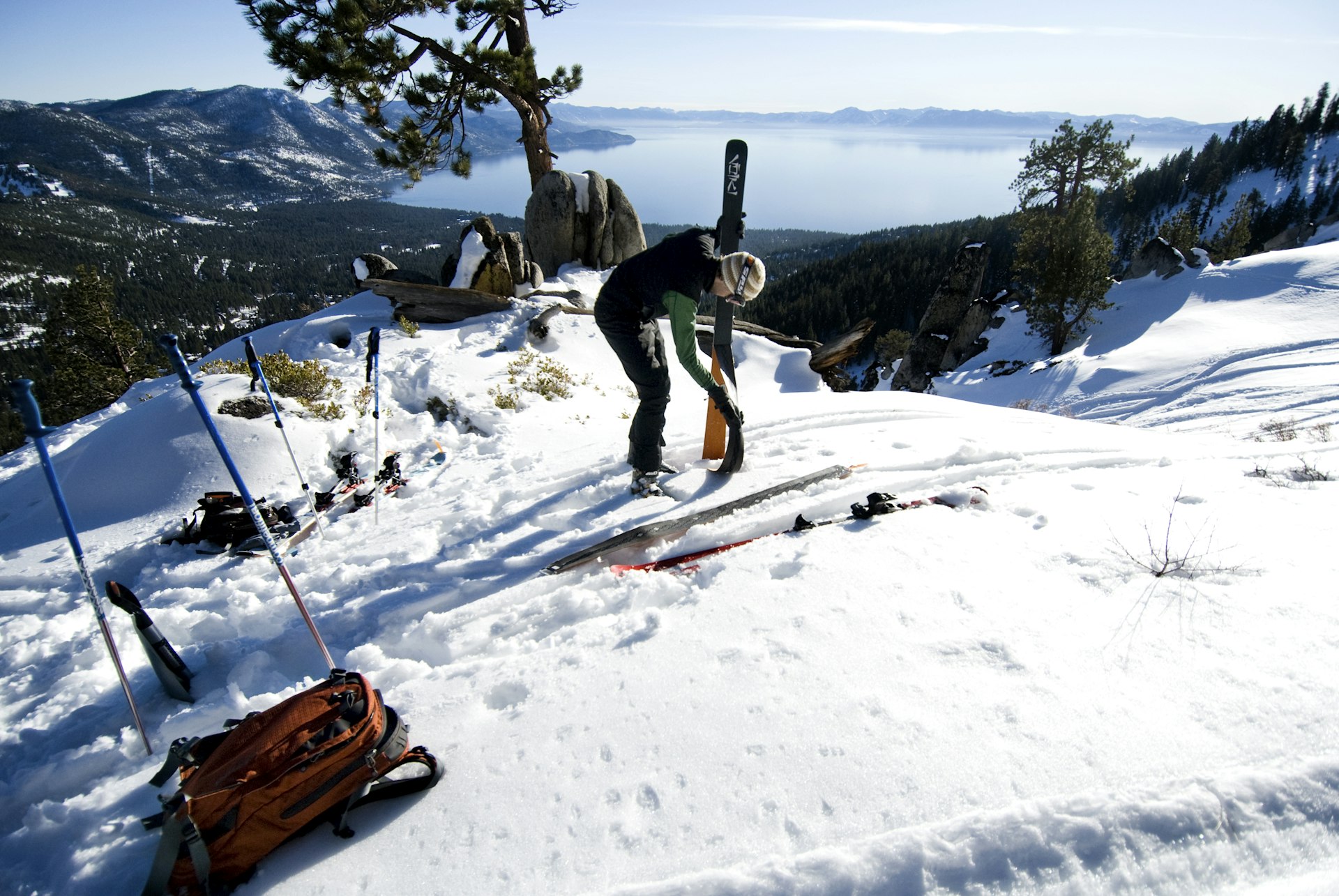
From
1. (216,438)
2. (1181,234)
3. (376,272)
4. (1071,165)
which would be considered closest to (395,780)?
(216,438)

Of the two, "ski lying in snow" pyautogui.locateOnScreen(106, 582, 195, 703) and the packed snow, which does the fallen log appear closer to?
the packed snow

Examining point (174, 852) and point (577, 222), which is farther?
point (577, 222)

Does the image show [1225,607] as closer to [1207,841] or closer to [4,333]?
[1207,841]

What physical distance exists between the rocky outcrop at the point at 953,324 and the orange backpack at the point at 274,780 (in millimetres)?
34544

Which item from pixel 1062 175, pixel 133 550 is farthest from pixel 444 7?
pixel 1062 175

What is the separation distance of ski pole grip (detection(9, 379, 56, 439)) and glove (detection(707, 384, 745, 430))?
436 cm

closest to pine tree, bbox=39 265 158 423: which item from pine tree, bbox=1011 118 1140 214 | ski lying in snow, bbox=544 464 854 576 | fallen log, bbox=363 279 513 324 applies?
fallen log, bbox=363 279 513 324

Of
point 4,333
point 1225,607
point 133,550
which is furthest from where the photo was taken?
point 4,333

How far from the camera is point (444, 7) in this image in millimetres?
13031

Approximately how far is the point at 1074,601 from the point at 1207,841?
1.49 meters

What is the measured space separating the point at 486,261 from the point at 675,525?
10922 millimetres

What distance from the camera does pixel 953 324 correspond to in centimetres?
3462

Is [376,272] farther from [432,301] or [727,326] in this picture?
[727,326]

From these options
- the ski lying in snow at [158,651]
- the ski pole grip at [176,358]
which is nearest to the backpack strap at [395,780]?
the ski lying in snow at [158,651]
